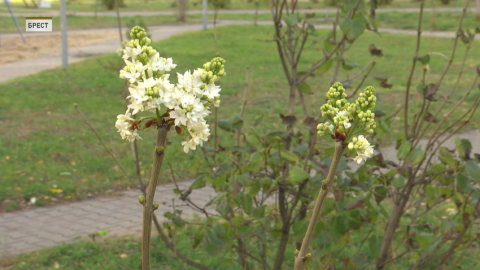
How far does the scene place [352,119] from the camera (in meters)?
1.51

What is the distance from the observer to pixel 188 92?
1.46m

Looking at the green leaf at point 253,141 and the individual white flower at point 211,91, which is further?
the green leaf at point 253,141

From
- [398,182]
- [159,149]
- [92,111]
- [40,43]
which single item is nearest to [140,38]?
[159,149]

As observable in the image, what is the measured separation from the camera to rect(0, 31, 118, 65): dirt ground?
1548 centimetres

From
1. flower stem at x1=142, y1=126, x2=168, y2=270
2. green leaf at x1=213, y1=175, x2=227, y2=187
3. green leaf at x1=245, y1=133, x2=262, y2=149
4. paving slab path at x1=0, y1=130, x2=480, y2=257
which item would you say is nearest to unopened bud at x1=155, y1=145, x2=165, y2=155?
flower stem at x1=142, y1=126, x2=168, y2=270

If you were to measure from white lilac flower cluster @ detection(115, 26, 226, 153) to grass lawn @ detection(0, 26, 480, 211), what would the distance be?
1.75 meters

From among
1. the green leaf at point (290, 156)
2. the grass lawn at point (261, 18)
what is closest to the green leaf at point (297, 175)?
the green leaf at point (290, 156)

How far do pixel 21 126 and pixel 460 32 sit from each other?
276 inches

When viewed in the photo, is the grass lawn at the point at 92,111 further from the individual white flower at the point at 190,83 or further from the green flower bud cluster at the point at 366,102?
the individual white flower at the point at 190,83

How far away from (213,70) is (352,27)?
5.91 ft

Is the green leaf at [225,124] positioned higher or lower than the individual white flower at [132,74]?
lower

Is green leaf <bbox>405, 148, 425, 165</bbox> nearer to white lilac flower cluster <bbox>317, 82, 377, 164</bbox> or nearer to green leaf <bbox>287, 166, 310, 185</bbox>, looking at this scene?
green leaf <bbox>287, 166, 310, 185</bbox>

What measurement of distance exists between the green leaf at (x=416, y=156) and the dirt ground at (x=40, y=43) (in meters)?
12.9

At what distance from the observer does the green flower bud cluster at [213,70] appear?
1.48 m
